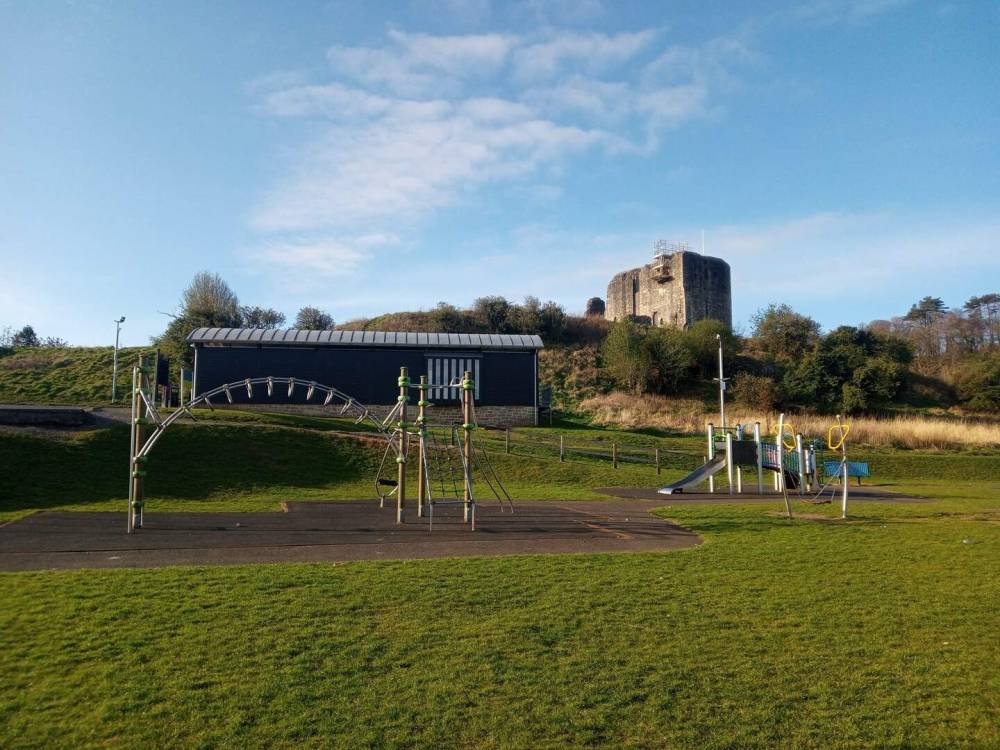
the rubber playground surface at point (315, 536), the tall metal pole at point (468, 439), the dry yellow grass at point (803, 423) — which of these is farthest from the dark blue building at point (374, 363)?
the tall metal pole at point (468, 439)

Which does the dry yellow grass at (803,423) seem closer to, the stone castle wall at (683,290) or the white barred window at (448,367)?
the white barred window at (448,367)

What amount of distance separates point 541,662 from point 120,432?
71.9 ft

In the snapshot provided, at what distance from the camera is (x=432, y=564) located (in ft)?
32.8

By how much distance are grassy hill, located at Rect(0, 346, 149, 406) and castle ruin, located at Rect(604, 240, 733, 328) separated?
40.7 metres

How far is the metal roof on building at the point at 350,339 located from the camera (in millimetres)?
37531

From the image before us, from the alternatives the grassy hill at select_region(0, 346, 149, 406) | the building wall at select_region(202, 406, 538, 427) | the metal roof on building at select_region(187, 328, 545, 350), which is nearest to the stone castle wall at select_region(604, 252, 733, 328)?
the metal roof on building at select_region(187, 328, 545, 350)

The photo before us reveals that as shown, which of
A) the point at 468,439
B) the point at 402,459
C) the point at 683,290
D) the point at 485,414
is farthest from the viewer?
the point at 683,290

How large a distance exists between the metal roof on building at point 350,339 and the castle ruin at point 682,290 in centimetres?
2736

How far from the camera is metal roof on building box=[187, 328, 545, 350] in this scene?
123 ft

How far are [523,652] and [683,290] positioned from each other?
61814 mm

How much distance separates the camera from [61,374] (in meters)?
46.6

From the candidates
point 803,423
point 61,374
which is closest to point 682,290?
point 803,423

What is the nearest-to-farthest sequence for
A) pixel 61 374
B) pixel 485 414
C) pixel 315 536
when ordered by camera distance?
pixel 315 536
pixel 485 414
pixel 61 374

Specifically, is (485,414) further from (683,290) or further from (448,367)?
(683,290)
